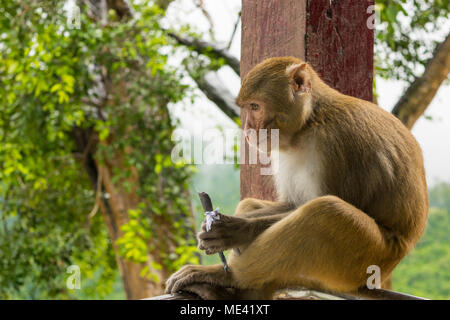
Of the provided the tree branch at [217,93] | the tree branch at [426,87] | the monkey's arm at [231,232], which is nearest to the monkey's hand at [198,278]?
the monkey's arm at [231,232]

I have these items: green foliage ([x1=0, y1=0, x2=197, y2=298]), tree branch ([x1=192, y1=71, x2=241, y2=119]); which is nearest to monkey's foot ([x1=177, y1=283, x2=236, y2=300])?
green foliage ([x1=0, y1=0, x2=197, y2=298])

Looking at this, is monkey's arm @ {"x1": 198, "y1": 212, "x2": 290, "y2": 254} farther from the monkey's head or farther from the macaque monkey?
the monkey's head

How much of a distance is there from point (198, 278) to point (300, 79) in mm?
712

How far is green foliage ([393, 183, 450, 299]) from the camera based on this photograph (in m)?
8.55

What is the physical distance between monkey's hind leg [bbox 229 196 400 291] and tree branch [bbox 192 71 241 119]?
255 centimetres

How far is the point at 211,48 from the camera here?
3918 mm

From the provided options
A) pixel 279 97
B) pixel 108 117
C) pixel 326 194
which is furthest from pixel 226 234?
pixel 108 117

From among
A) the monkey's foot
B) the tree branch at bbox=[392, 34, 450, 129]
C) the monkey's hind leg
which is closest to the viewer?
the monkey's hind leg

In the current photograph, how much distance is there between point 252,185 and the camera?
6.60 ft

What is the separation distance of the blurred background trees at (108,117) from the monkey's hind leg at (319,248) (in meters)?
1.68

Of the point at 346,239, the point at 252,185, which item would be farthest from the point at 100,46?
the point at 346,239

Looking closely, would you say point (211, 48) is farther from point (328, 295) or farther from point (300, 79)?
point (328, 295)

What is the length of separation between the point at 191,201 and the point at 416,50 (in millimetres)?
2338

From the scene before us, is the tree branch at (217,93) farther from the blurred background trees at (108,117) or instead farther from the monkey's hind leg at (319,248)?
the monkey's hind leg at (319,248)
